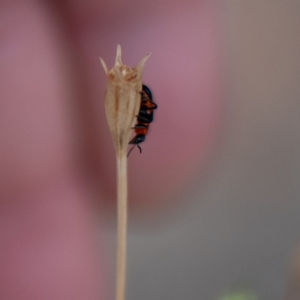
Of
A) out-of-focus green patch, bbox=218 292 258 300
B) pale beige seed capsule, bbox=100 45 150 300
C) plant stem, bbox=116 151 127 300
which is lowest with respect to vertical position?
out-of-focus green patch, bbox=218 292 258 300

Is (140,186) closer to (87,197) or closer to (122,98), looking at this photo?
(87,197)

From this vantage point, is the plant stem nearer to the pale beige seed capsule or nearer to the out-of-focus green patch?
the pale beige seed capsule

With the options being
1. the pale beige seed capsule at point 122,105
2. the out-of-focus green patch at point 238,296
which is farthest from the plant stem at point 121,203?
the out-of-focus green patch at point 238,296

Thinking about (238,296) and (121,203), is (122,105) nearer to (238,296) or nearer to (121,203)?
(121,203)

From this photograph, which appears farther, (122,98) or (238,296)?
(238,296)

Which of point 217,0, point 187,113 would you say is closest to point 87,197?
point 187,113

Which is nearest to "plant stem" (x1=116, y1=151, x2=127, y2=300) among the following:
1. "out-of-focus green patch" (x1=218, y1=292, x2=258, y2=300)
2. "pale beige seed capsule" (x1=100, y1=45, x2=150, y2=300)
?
"pale beige seed capsule" (x1=100, y1=45, x2=150, y2=300)

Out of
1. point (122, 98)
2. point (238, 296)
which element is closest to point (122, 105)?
point (122, 98)

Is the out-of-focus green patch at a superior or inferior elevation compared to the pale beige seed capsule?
inferior

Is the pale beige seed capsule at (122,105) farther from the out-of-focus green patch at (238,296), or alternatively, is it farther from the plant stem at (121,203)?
the out-of-focus green patch at (238,296)
